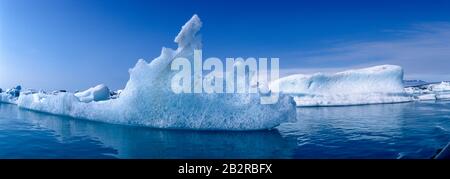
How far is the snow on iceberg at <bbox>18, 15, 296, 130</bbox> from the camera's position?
6.87 m

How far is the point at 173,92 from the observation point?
700 cm

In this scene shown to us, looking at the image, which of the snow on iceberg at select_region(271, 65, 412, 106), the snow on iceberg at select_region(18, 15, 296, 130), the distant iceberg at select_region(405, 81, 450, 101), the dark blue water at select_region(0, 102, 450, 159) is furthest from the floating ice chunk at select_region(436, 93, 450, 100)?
the snow on iceberg at select_region(18, 15, 296, 130)

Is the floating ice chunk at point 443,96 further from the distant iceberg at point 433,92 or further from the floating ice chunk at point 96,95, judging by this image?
the floating ice chunk at point 96,95

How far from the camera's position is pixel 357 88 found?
63.4 ft

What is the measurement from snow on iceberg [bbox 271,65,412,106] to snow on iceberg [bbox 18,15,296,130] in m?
12.2

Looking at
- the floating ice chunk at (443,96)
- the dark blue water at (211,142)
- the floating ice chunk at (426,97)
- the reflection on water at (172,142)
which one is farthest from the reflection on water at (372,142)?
the floating ice chunk at (443,96)

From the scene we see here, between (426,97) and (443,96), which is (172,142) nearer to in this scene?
(426,97)

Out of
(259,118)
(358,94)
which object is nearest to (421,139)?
(259,118)

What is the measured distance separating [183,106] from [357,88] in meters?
14.4

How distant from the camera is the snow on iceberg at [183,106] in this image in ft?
22.5

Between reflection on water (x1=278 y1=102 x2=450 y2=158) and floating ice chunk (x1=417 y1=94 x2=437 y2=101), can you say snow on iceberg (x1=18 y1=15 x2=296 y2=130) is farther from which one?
floating ice chunk (x1=417 y1=94 x2=437 y2=101)

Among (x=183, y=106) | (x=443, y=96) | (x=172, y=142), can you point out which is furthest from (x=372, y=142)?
(x=443, y=96)
